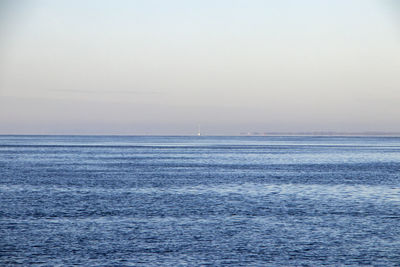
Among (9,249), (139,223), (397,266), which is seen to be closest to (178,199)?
(139,223)

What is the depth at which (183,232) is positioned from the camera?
27.4 m

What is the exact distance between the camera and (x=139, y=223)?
29891 mm

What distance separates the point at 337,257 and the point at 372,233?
518 centimetres

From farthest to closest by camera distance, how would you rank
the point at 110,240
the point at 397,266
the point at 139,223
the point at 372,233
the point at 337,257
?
the point at 139,223, the point at 372,233, the point at 110,240, the point at 337,257, the point at 397,266

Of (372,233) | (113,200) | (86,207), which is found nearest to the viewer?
(372,233)

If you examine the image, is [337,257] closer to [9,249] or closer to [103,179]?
[9,249]

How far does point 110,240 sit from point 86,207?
35.7ft

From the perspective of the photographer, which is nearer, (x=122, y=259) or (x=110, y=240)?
(x=122, y=259)

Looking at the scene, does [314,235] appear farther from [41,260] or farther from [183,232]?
[41,260]

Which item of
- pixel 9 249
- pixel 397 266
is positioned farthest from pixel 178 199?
pixel 397 266

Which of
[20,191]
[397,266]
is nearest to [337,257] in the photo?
[397,266]

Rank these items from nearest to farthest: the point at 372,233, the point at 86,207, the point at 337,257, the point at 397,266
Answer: the point at 397,266
the point at 337,257
the point at 372,233
the point at 86,207

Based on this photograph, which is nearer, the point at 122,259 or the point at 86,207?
the point at 122,259

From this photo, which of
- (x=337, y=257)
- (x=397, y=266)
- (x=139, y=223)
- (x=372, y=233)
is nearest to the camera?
(x=397, y=266)
